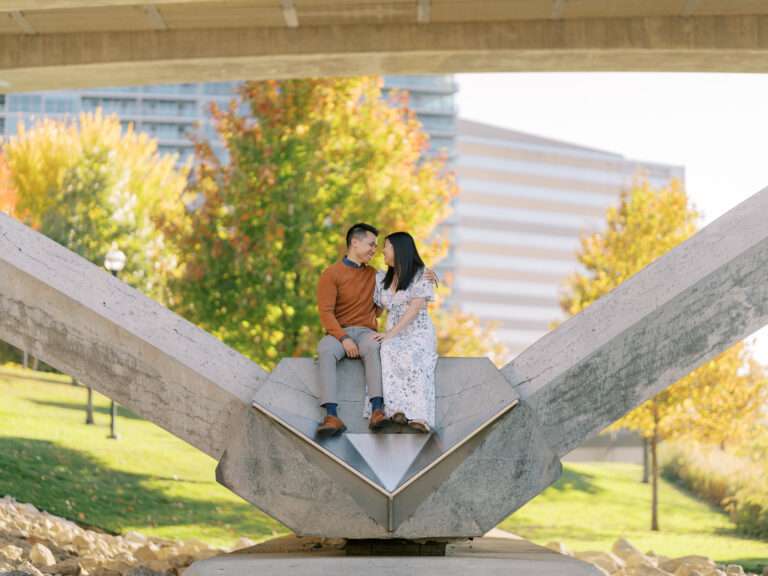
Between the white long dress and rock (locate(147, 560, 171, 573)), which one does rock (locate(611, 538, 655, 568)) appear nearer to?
rock (locate(147, 560, 171, 573))

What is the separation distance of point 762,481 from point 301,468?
17392 millimetres

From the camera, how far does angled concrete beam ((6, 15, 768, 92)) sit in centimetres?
1709

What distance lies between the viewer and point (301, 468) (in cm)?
843

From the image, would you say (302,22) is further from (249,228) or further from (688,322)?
(688,322)

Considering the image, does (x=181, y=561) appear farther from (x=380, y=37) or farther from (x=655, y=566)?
(x=380, y=37)

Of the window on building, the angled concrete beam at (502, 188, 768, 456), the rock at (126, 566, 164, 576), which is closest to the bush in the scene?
the rock at (126, 566, 164, 576)

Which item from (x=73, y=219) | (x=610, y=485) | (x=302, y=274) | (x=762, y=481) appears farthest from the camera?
(x=73, y=219)

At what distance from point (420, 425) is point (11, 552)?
209 inches

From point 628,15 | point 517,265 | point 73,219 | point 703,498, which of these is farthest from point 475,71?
point 517,265

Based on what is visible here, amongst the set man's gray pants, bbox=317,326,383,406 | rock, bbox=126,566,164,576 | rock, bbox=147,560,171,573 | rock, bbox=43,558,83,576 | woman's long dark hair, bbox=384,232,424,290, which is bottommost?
rock, bbox=147,560,171,573

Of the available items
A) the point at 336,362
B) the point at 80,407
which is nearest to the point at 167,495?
the point at 80,407

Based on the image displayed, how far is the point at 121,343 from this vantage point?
8.83 m

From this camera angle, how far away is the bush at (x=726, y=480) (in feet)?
76.9

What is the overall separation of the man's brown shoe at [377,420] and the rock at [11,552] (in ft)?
15.6
